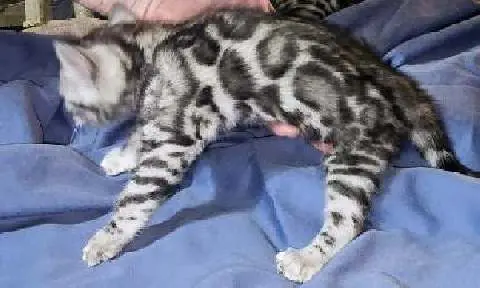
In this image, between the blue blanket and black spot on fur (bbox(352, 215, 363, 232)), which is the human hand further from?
black spot on fur (bbox(352, 215, 363, 232))

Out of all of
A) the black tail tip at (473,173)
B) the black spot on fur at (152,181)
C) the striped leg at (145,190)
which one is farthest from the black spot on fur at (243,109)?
the black tail tip at (473,173)

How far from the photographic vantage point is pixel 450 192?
4.64 feet

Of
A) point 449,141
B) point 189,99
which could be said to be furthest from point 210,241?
point 449,141

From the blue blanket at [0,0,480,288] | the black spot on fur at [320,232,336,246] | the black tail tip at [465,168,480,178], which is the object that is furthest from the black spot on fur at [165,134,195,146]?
the black tail tip at [465,168,480,178]

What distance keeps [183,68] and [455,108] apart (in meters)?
0.59

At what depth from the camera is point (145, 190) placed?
144 centimetres

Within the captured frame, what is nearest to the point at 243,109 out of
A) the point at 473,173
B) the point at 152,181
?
the point at 152,181

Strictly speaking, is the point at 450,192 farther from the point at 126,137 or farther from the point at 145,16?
the point at 145,16

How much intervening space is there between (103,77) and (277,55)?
1.24ft

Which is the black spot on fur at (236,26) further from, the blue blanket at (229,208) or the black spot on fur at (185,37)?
the blue blanket at (229,208)

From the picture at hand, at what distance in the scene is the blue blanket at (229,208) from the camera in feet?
4.16

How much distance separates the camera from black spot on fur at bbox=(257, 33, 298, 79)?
1.48 meters

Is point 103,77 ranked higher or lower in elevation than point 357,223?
higher

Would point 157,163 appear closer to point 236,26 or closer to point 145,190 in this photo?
point 145,190
